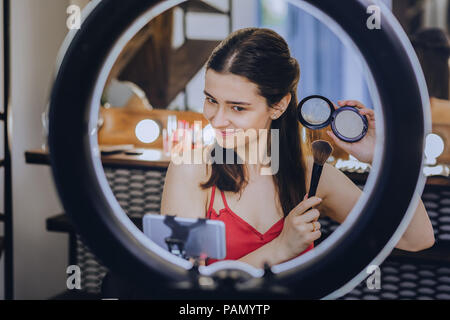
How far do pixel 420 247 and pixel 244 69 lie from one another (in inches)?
17.5

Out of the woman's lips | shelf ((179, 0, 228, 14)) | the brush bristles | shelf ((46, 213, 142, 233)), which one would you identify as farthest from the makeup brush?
shelf ((46, 213, 142, 233))

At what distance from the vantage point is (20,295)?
1208mm

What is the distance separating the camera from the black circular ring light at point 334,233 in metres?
0.49

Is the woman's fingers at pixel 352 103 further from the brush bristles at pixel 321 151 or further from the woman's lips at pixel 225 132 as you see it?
the woman's lips at pixel 225 132

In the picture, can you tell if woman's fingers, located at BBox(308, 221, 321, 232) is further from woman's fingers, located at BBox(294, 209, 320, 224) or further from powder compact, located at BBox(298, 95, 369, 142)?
powder compact, located at BBox(298, 95, 369, 142)

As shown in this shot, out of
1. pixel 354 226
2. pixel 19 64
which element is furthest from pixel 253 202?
pixel 19 64

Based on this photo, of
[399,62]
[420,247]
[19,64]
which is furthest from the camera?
[19,64]

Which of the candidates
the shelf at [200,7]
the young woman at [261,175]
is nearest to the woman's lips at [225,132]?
the young woman at [261,175]

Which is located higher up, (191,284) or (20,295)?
(191,284)

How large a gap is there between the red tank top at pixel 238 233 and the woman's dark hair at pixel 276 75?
5 cm

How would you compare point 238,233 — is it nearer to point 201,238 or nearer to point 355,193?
point 201,238

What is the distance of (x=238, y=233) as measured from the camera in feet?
2.18

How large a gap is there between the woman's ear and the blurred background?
0.02 meters

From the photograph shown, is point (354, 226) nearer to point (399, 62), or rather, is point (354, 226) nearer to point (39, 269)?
point (399, 62)
